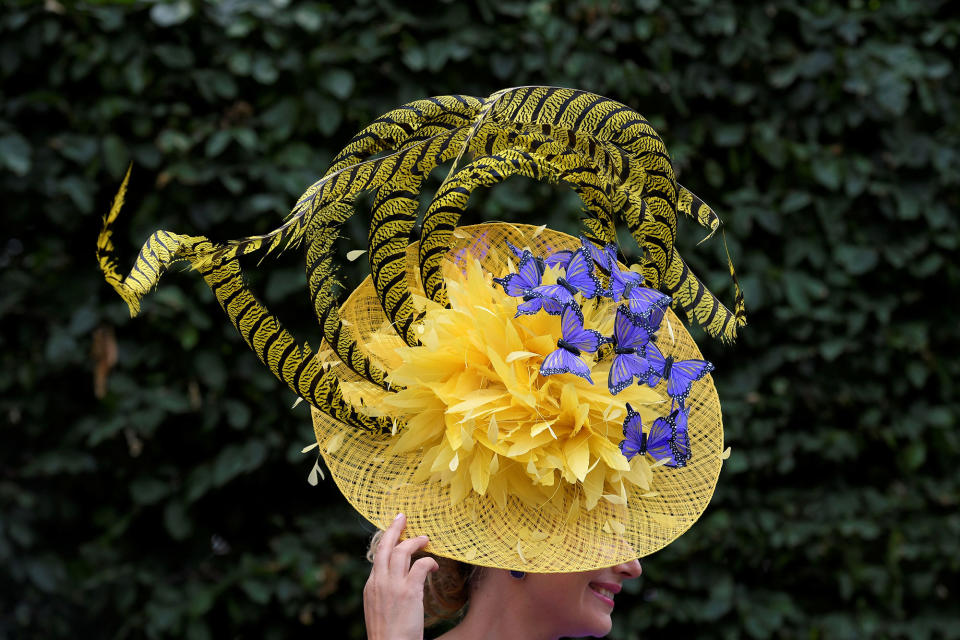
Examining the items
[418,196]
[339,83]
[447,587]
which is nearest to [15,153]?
[339,83]

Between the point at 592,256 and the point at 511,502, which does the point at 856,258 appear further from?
the point at 511,502

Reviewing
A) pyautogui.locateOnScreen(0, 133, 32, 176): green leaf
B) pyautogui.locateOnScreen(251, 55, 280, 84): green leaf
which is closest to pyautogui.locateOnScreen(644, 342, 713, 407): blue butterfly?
pyautogui.locateOnScreen(251, 55, 280, 84): green leaf

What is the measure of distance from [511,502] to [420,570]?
0.19 meters

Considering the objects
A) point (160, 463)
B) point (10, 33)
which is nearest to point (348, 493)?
point (160, 463)

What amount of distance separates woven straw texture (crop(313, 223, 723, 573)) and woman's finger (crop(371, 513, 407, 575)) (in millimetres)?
22

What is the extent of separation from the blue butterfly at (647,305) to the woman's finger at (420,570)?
1.72 ft

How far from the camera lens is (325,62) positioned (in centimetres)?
281

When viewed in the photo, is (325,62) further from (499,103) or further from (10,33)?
(499,103)

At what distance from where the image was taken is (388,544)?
154cm

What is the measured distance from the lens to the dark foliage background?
271 cm

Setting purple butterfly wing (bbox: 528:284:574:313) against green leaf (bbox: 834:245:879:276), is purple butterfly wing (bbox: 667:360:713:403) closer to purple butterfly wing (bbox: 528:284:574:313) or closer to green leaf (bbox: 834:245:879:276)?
purple butterfly wing (bbox: 528:284:574:313)

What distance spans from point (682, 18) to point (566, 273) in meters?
1.81

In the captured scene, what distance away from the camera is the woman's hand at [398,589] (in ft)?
4.97

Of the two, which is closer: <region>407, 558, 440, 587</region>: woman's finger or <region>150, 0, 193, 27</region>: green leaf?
<region>407, 558, 440, 587</region>: woman's finger
